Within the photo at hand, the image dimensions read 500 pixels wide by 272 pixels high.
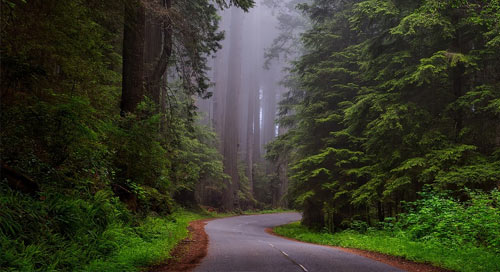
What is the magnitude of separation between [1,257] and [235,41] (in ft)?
127

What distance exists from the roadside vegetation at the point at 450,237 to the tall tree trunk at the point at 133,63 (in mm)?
9171

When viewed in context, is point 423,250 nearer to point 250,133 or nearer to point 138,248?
point 138,248

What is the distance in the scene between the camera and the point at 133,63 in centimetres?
1123

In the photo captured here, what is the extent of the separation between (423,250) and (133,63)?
1035 centimetres

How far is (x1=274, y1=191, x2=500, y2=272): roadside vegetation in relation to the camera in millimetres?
7946

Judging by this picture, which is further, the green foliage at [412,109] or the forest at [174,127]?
the green foliage at [412,109]

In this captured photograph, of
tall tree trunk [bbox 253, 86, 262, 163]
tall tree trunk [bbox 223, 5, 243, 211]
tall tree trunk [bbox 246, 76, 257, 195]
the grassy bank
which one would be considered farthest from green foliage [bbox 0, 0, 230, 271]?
tall tree trunk [bbox 253, 86, 262, 163]

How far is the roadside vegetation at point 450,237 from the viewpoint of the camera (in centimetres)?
795

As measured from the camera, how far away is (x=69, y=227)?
6.10 meters

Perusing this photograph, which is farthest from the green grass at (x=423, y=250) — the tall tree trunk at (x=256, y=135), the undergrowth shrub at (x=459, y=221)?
the tall tree trunk at (x=256, y=135)

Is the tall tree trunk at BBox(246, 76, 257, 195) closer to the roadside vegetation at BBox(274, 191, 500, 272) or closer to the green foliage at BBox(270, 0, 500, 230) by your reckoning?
the green foliage at BBox(270, 0, 500, 230)

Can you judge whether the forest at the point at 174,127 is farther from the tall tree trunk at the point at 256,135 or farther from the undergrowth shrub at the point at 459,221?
the tall tree trunk at the point at 256,135

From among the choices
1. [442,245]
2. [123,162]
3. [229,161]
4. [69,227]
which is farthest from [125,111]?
[229,161]

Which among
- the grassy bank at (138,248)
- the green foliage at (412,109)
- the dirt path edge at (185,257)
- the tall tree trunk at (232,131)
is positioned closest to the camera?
the grassy bank at (138,248)
